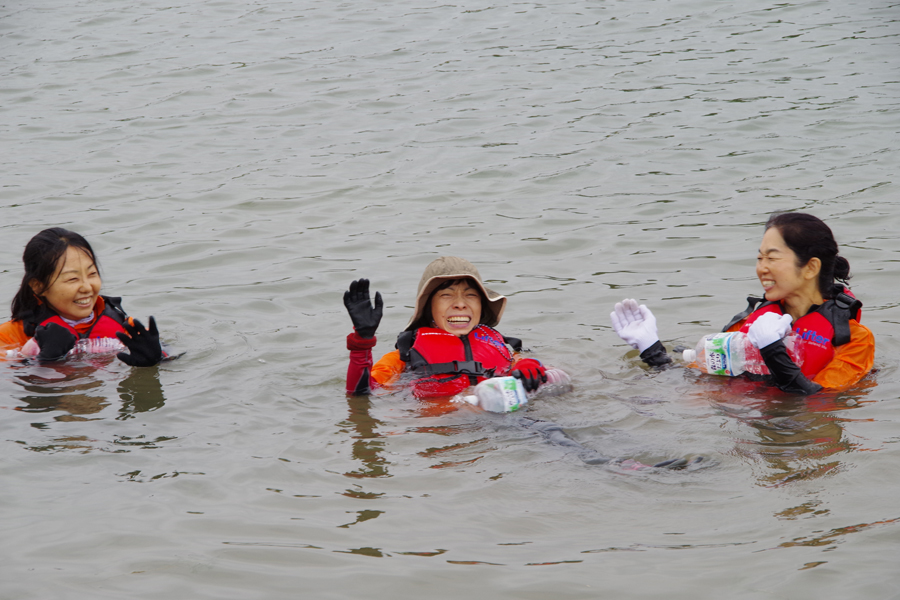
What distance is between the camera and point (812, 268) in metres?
5.45

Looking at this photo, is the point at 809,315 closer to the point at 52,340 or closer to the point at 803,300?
the point at 803,300

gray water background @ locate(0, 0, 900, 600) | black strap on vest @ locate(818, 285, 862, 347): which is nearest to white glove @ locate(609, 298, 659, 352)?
gray water background @ locate(0, 0, 900, 600)

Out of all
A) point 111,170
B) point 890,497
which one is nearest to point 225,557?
point 890,497

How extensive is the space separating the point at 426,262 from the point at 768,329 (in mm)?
3466

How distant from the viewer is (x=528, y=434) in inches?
195

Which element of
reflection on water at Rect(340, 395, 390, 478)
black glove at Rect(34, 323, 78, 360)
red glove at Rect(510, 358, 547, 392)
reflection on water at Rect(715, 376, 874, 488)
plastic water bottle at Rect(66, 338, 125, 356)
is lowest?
reflection on water at Rect(715, 376, 874, 488)

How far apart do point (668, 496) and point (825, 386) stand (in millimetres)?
1796

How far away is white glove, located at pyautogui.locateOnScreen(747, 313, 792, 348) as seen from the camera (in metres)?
5.23

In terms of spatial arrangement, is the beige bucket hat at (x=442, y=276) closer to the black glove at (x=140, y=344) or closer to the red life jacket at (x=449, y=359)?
the red life jacket at (x=449, y=359)

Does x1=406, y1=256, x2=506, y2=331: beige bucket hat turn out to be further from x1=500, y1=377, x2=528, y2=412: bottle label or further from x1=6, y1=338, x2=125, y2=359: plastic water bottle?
x1=6, y1=338, x2=125, y2=359: plastic water bottle

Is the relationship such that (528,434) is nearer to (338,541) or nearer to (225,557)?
(338,541)

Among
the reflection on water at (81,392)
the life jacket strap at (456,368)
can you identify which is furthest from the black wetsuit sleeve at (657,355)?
the reflection on water at (81,392)

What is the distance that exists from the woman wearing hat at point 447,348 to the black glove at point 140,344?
4.54 ft

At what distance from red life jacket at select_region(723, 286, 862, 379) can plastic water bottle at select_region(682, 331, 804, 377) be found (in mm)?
52
